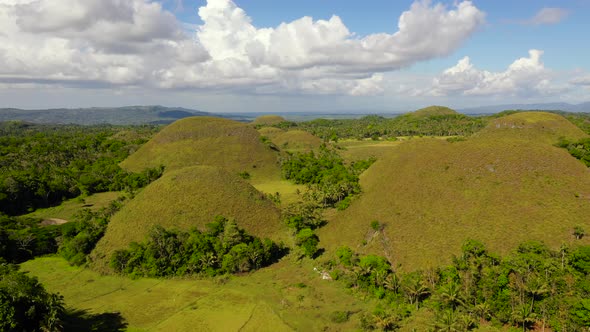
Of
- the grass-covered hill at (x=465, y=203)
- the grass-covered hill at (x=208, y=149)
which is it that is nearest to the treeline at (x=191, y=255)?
the grass-covered hill at (x=465, y=203)

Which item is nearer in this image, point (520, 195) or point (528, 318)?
point (528, 318)

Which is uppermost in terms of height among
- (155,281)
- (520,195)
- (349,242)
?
(520,195)

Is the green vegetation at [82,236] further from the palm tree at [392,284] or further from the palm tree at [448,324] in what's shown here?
the palm tree at [448,324]

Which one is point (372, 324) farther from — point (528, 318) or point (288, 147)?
point (288, 147)

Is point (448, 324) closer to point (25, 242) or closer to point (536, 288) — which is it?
point (536, 288)

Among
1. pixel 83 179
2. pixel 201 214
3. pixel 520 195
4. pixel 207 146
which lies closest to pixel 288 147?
pixel 207 146

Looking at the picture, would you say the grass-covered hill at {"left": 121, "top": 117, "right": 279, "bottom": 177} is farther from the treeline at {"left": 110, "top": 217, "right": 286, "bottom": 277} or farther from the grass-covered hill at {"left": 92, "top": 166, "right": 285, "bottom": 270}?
the treeline at {"left": 110, "top": 217, "right": 286, "bottom": 277}

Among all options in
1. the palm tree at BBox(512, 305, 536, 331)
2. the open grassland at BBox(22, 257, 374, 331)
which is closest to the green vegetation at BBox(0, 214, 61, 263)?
the open grassland at BBox(22, 257, 374, 331)
